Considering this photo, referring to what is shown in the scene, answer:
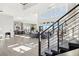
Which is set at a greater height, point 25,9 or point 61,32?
point 25,9

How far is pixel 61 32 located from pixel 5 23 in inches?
43.1

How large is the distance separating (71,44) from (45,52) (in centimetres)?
53

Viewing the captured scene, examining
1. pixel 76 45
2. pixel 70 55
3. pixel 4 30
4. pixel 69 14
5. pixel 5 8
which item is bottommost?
pixel 70 55

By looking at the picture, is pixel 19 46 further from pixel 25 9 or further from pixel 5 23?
pixel 25 9

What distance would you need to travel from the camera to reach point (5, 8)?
2061 millimetres

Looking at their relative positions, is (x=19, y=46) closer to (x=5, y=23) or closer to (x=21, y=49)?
(x=21, y=49)

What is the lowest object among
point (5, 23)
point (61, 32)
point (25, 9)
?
point (61, 32)

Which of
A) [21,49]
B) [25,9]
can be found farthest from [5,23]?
[21,49]

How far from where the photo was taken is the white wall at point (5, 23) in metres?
2.04

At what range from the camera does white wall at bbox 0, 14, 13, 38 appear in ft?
6.71

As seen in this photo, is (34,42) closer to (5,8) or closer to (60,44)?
(60,44)

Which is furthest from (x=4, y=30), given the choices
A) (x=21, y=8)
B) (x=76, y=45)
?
(x=76, y=45)

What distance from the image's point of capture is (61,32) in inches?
83.9

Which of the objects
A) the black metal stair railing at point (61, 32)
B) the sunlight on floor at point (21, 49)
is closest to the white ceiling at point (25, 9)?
the black metal stair railing at point (61, 32)
